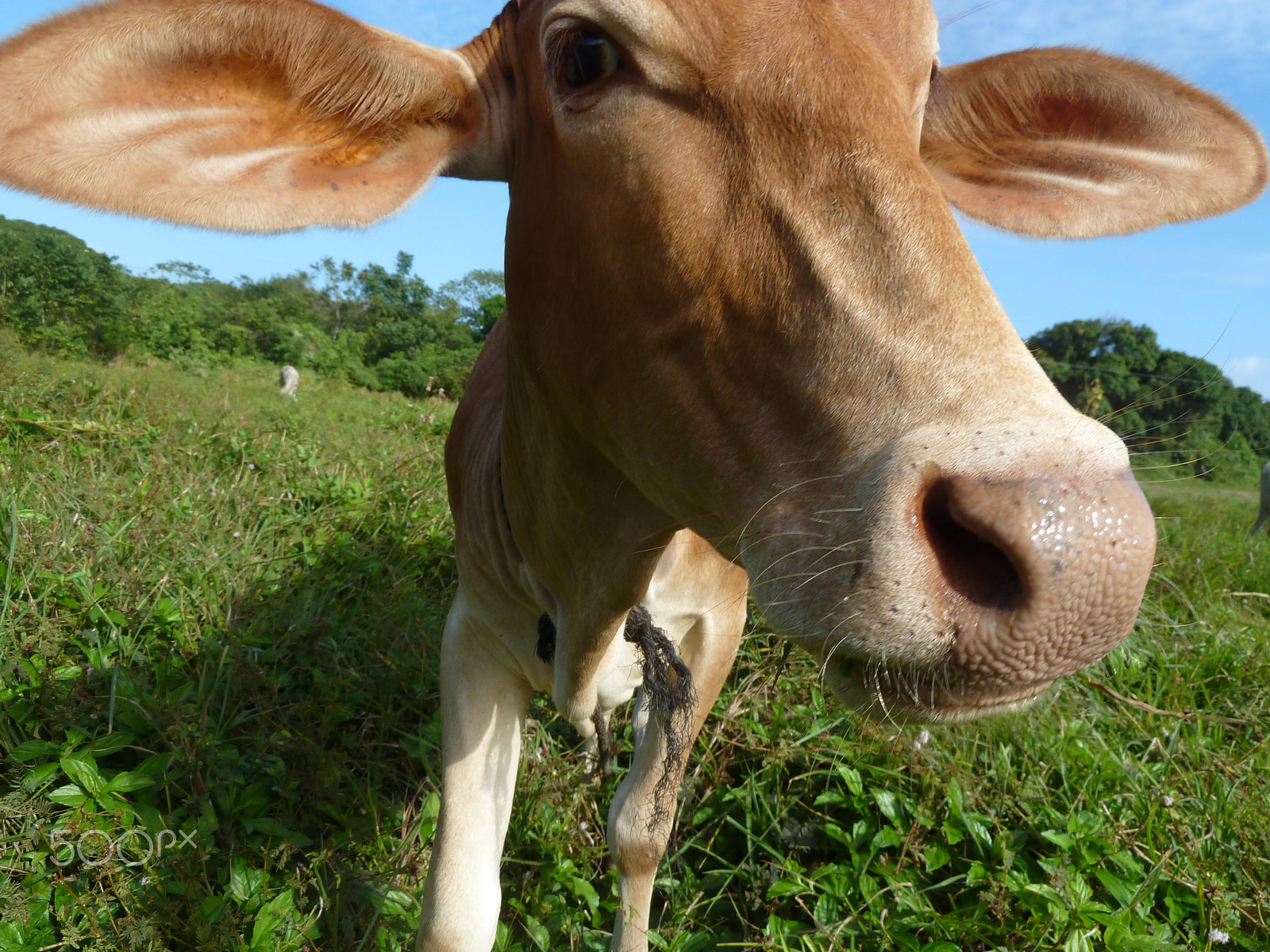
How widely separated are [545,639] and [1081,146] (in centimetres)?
199

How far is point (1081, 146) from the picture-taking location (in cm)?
231

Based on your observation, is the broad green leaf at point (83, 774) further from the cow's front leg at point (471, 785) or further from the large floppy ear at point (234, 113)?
the large floppy ear at point (234, 113)

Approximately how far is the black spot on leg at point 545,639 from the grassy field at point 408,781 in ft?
2.99

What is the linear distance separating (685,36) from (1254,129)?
1.72 meters

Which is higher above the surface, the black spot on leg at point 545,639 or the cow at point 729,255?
the cow at point 729,255

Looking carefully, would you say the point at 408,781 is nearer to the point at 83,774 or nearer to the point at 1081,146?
the point at 83,774

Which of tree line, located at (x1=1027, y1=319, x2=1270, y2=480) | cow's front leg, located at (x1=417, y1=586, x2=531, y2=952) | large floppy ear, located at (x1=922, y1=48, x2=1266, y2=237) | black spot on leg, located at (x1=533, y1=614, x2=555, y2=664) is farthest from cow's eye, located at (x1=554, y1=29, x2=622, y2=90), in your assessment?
cow's front leg, located at (x1=417, y1=586, x2=531, y2=952)

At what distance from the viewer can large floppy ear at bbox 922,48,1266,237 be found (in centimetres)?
217

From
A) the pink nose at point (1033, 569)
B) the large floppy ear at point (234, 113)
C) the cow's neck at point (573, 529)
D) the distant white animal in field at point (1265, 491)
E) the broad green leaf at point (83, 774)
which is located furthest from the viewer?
the distant white animal in field at point (1265, 491)

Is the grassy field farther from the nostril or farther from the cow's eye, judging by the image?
the cow's eye

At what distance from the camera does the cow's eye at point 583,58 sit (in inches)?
56.9

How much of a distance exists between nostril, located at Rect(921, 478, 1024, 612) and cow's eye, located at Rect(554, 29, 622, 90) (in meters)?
0.94

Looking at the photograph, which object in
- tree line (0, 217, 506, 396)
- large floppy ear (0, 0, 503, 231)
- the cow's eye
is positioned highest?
the cow's eye

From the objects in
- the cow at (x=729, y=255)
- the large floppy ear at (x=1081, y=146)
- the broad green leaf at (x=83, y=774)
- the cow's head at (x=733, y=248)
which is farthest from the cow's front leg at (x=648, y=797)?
the broad green leaf at (x=83, y=774)
